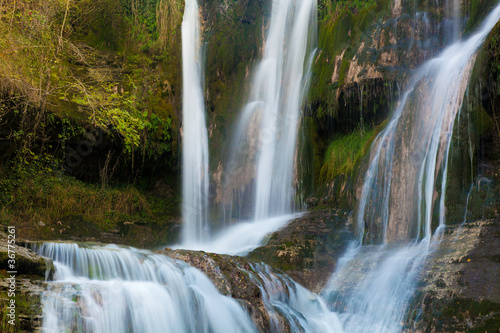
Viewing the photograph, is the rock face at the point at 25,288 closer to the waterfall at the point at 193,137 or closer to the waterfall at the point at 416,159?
the waterfall at the point at 416,159

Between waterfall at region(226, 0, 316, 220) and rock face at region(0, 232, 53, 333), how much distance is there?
6875 mm

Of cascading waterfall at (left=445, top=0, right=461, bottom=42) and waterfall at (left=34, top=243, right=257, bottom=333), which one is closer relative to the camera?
waterfall at (left=34, top=243, right=257, bottom=333)

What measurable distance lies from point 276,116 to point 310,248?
17.6 feet

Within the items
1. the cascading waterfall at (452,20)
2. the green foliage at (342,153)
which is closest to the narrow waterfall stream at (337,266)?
the cascading waterfall at (452,20)

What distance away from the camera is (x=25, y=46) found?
725 centimetres

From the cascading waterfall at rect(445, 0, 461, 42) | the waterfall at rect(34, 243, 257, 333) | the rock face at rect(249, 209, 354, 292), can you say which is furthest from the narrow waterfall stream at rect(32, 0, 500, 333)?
the cascading waterfall at rect(445, 0, 461, 42)

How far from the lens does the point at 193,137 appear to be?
13.5 m

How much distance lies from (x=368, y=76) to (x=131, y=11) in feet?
26.8

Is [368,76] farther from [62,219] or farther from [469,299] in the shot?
[62,219]

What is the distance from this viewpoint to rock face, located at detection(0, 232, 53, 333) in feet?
13.2

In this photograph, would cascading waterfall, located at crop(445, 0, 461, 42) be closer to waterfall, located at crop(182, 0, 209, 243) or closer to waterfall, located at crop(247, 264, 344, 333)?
waterfall, located at crop(247, 264, 344, 333)

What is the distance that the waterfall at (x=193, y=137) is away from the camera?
41.3ft

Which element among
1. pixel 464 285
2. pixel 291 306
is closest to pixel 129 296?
pixel 291 306

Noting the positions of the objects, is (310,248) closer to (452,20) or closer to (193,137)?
(452,20)
